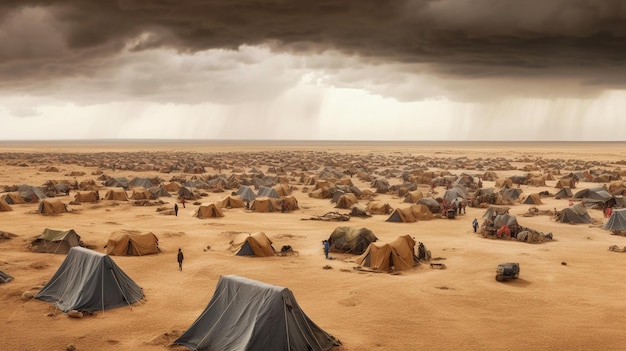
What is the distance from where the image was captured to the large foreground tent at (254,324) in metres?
19.8

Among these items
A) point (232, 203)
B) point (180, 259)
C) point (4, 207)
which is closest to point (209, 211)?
point (232, 203)

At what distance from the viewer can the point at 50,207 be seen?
190 feet

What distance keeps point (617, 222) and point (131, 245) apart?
4501cm

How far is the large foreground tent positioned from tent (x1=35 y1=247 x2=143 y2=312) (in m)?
6.73

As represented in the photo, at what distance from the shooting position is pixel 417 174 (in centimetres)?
10881

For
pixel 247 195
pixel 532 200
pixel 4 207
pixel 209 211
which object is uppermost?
pixel 532 200

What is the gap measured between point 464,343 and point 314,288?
1040cm

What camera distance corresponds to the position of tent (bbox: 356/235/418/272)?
3409 centimetres

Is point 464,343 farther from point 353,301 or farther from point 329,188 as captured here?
point 329,188

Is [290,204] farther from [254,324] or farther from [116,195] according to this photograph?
[254,324]

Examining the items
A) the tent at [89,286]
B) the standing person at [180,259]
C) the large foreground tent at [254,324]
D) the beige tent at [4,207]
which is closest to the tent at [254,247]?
the standing person at [180,259]

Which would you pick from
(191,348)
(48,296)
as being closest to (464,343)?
(191,348)

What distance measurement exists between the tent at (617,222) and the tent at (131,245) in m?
42.9

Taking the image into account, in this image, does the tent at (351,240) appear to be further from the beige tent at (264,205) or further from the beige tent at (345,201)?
the beige tent at (345,201)
